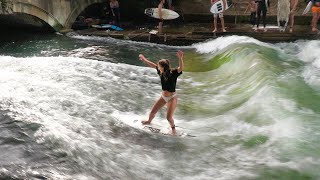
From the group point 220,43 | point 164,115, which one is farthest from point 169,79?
point 220,43

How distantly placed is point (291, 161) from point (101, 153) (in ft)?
11.8

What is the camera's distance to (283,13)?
17.2m

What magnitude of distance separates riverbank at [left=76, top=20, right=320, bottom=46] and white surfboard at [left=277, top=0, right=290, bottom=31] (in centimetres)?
38

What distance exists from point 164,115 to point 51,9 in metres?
14.8

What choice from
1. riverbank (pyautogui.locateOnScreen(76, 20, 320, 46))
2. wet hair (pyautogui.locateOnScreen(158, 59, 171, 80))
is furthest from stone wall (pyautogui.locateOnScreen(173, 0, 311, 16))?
wet hair (pyautogui.locateOnScreen(158, 59, 171, 80))

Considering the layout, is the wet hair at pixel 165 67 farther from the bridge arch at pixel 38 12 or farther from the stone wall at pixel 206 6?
the stone wall at pixel 206 6

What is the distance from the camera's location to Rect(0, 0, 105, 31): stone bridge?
18750mm

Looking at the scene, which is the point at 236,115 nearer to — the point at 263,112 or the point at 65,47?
the point at 263,112

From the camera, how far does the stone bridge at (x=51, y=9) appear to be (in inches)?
738

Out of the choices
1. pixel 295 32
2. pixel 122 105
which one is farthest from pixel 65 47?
pixel 295 32

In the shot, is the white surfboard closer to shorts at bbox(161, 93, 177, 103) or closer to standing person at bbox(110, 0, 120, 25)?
standing person at bbox(110, 0, 120, 25)

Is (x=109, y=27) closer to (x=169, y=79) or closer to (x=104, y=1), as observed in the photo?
(x=104, y=1)

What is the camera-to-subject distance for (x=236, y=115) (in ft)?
30.2

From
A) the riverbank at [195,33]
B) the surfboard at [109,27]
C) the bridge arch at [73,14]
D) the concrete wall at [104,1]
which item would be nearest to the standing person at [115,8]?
the surfboard at [109,27]
